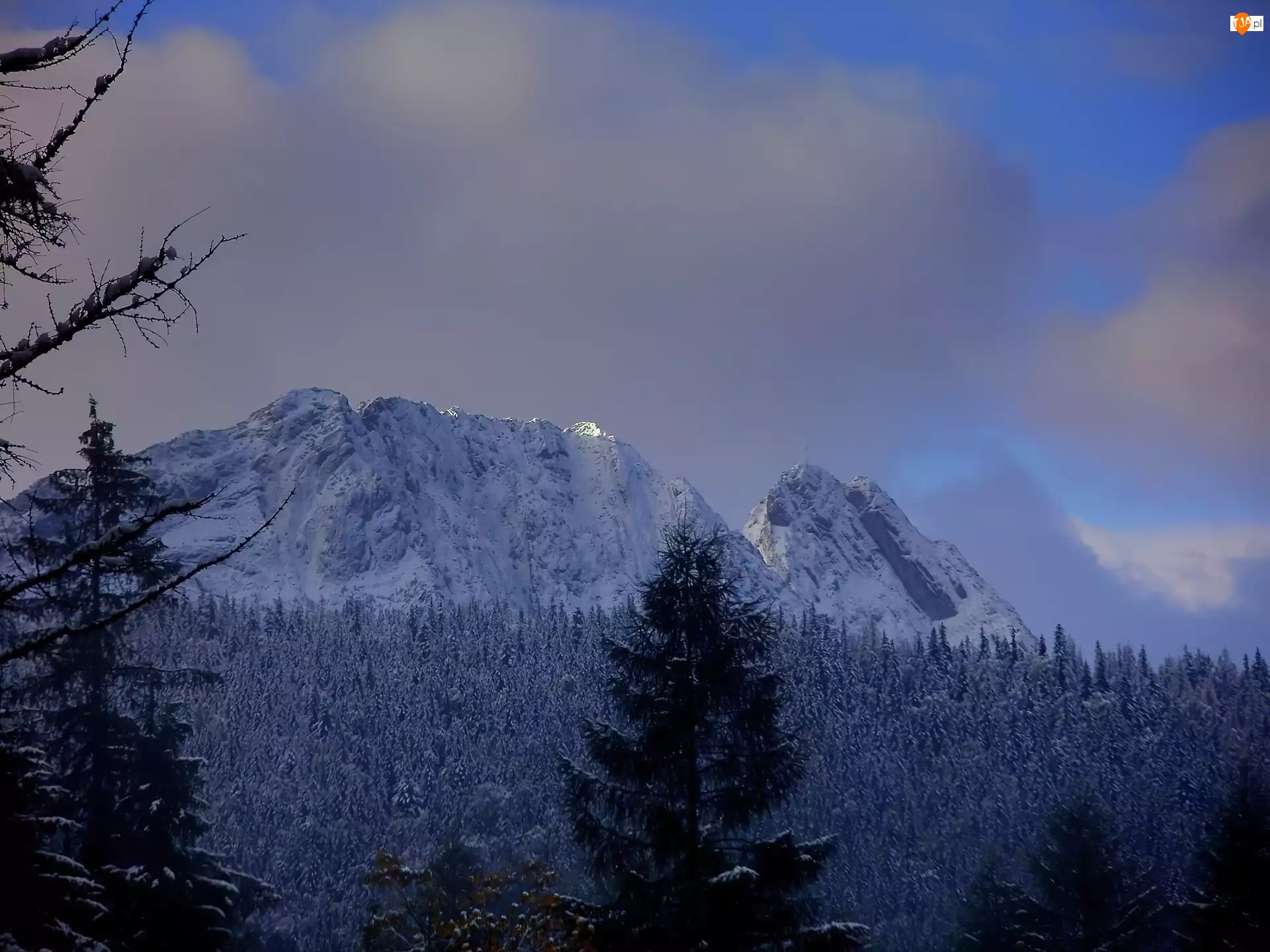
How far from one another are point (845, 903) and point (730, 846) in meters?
100

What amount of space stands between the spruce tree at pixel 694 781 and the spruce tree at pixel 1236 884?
16.7 m

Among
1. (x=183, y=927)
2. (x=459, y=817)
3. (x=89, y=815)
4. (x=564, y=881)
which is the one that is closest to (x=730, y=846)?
(x=183, y=927)

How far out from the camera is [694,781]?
15.5 meters

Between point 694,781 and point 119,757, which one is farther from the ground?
point 694,781

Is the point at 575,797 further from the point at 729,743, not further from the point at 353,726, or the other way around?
the point at 353,726

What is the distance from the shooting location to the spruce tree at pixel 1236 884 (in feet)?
85.5

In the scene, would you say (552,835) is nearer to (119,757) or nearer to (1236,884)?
(1236,884)

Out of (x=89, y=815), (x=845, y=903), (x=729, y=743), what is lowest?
(x=845, y=903)

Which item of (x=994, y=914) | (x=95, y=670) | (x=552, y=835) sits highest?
(x=95, y=670)

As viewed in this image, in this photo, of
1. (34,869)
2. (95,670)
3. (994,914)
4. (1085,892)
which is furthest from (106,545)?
(994,914)

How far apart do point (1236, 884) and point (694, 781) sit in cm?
1953

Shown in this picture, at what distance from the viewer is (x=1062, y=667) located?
17400cm

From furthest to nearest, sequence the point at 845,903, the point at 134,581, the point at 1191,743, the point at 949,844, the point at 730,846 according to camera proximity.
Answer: the point at 1191,743 → the point at 949,844 → the point at 845,903 → the point at 134,581 → the point at 730,846

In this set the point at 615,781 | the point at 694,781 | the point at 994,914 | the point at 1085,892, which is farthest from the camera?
the point at 994,914
